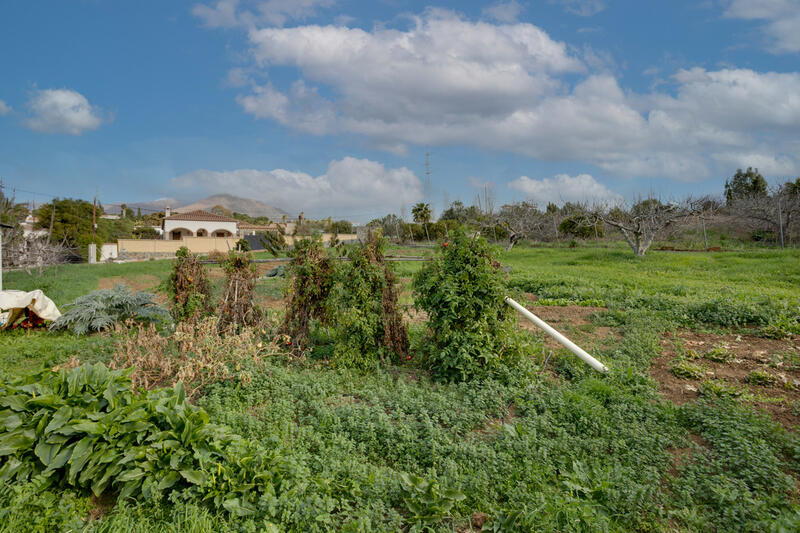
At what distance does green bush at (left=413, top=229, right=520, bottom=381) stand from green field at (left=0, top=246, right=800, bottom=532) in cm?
33

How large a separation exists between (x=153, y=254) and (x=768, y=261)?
37.1m

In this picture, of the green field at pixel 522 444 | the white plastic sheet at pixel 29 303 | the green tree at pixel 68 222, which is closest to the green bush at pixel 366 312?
the green field at pixel 522 444

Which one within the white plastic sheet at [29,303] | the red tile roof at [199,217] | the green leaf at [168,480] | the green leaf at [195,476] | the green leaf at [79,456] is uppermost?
the red tile roof at [199,217]

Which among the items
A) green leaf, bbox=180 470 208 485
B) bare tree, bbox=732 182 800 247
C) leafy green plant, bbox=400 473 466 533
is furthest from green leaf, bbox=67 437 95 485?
bare tree, bbox=732 182 800 247

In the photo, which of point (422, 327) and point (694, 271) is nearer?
point (422, 327)

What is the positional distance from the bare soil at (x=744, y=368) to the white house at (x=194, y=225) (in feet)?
155

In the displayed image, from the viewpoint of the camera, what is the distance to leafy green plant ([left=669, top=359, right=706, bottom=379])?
17.0 ft

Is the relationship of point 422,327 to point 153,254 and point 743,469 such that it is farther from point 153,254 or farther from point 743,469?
point 153,254

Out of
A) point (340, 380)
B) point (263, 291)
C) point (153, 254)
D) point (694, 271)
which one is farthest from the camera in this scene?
point (153, 254)

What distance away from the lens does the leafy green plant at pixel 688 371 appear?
5.20 metres

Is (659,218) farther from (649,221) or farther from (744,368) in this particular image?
(744,368)

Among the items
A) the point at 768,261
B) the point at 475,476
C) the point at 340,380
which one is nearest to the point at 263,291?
the point at 340,380

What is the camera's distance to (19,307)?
317 inches

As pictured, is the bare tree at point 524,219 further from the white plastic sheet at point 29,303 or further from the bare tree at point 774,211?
the white plastic sheet at point 29,303
